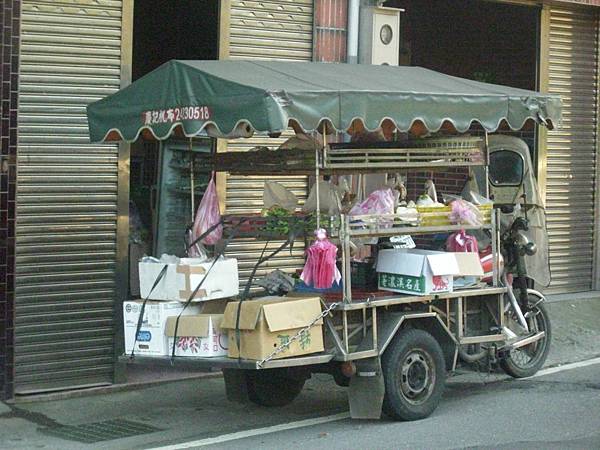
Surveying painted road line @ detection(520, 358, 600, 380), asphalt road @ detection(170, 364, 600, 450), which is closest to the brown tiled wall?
asphalt road @ detection(170, 364, 600, 450)

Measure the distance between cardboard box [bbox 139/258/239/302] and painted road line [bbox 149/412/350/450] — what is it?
3.40 feet

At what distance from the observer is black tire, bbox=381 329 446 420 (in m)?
8.10

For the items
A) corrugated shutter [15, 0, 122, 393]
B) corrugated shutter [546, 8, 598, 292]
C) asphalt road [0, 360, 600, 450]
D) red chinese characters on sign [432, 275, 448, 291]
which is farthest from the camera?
corrugated shutter [546, 8, 598, 292]

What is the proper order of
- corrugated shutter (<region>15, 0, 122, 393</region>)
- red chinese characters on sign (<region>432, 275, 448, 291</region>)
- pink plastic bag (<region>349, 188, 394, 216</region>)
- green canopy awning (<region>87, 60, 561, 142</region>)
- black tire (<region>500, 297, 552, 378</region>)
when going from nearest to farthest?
green canopy awning (<region>87, 60, 561, 142</region>)
pink plastic bag (<region>349, 188, 394, 216</region>)
red chinese characters on sign (<region>432, 275, 448, 291</region>)
corrugated shutter (<region>15, 0, 122, 393</region>)
black tire (<region>500, 297, 552, 378</region>)

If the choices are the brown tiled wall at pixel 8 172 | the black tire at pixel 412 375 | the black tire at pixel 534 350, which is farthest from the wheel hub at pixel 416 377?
the brown tiled wall at pixel 8 172

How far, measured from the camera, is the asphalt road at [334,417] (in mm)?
7770

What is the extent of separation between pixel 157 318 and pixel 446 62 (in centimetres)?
824

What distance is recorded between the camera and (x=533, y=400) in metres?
9.08

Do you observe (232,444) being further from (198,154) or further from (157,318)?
(198,154)

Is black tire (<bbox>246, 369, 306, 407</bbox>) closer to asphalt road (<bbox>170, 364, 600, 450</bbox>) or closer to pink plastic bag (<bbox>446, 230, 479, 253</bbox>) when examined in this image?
asphalt road (<bbox>170, 364, 600, 450</bbox>)

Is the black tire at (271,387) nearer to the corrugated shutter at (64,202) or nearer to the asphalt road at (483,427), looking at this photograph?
the asphalt road at (483,427)

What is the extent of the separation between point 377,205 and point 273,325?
1.43 meters

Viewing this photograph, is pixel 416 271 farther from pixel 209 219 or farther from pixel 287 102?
pixel 287 102

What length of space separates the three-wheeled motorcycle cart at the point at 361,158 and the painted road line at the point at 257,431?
0.32m
